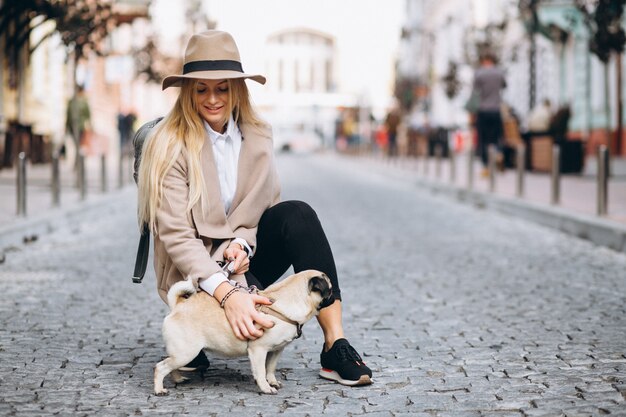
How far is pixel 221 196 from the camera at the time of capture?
4379mm

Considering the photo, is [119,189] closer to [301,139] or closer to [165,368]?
[165,368]

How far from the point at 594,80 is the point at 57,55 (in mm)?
15159

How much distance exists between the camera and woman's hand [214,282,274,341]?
3910mm

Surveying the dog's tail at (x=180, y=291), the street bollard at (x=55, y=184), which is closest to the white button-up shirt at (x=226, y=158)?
the dog's tail at (x=180, y=291)

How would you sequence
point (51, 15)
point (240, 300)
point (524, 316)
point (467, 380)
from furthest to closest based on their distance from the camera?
point (51, 15), point (524, 316), point (467, 380), point (240, 300)

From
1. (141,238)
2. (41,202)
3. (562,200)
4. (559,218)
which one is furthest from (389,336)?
(41,202)

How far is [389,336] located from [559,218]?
6.32 m

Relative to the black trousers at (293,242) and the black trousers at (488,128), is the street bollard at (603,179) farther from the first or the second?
the black trousers at (488,128)

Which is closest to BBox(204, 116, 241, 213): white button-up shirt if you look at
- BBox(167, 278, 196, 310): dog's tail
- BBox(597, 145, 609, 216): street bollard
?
BBox(167, 278, 196, 310): dog's tail

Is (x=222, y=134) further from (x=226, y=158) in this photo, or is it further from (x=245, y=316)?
(x=245, y=316)

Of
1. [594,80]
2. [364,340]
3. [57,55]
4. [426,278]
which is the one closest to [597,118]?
[594,80]

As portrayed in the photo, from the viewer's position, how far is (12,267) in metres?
8.32

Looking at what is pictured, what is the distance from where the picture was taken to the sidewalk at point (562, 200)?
10.1 m

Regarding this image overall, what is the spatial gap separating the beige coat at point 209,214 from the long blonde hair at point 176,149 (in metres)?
0.03
